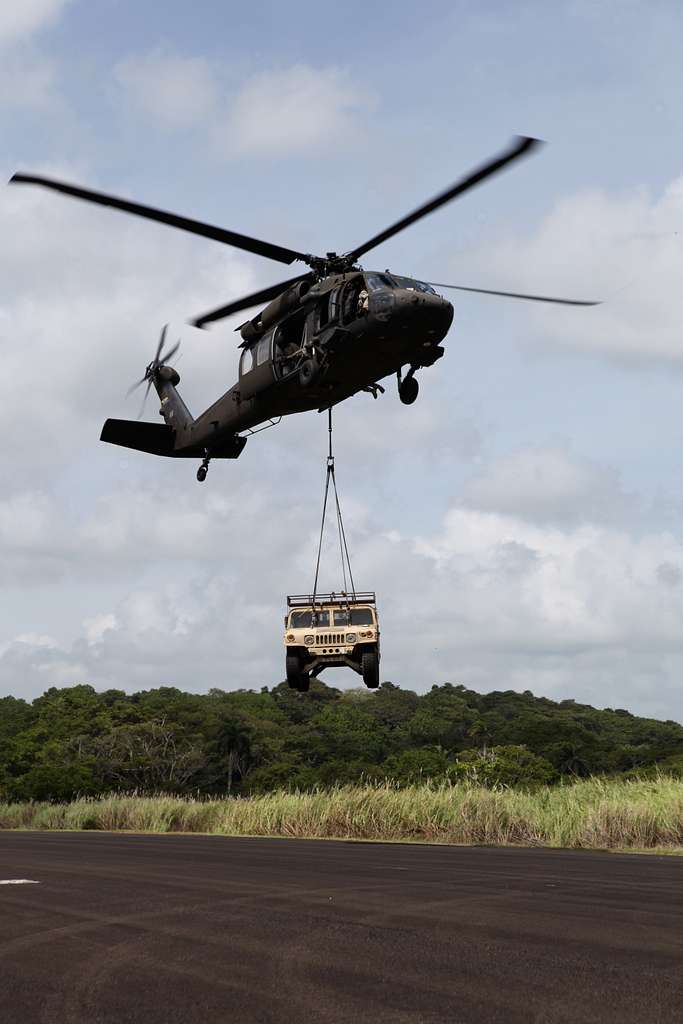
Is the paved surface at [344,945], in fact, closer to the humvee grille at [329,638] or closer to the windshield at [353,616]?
the humvee grille at [329,638]

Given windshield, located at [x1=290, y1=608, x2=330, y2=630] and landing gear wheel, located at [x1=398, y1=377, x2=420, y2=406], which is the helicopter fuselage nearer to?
landing gear wheel, located at [x1=398, y1=377, x2=420, y2=406]

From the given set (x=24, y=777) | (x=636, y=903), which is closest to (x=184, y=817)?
(x=636, y=903)

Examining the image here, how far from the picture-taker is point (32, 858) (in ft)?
69.4

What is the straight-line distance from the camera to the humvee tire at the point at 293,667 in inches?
1022

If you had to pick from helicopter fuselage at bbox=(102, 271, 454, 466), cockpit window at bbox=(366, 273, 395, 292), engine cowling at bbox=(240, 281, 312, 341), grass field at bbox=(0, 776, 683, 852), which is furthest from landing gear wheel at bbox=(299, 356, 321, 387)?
grass field at bbox=(0, 776, 683, 852)

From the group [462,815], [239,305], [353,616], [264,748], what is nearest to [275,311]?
[239,305]

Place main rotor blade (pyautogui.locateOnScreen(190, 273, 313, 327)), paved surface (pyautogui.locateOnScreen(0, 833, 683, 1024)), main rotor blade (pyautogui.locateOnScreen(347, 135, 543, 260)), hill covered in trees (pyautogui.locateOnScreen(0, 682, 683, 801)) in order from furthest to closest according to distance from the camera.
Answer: hill covered in trees (pyautogui.locateOnScreen(0, 682, 683, 801)) → main rotor blade (pyautogui.locateOnScreen(190, 273, 313, 327)) → main rotor blade (pyautogui.locateOnScreen(347, 135, 543, 260)) → paved surface (pyautogui.locateOnScreen(0, 833, 683, 1024))

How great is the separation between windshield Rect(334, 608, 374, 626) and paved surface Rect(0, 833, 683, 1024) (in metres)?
8.32

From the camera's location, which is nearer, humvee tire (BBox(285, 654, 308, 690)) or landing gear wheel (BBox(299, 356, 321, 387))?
landing gear wheel (BBox(299, 356, 321, 387))

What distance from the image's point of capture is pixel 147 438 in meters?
30.1

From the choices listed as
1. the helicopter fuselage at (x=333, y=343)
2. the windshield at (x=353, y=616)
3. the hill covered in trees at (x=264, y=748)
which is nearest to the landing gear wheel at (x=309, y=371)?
the helicopter fuselage at (x=333, y=343)

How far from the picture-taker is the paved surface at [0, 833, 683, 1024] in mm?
7328

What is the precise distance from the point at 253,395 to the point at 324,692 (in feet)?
362

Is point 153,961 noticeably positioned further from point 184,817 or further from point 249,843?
point 184,817
